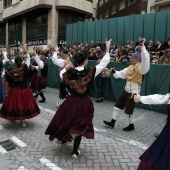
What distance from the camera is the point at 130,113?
5.20 meters

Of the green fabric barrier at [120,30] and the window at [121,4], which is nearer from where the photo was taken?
the green fabric barrier at [120,30]

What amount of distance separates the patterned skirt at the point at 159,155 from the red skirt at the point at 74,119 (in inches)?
48.6

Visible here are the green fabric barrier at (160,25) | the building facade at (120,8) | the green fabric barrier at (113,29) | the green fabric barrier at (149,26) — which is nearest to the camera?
the green fabric barrier at (160,25)

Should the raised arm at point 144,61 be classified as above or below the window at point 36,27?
below

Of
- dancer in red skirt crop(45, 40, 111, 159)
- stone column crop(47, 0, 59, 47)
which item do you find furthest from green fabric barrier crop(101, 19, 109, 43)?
dancer in red skirt crop(45, 40, 111, 159)

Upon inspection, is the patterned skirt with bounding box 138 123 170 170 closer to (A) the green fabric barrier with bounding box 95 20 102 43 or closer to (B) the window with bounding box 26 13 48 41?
(A) the green fabric barrier with bounding box 95 20 102 43

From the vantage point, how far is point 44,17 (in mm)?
24234

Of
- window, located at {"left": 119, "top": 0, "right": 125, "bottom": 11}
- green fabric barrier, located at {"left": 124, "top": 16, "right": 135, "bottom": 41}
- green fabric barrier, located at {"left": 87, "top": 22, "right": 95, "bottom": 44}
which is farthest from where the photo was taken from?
window, located at {"left": 119, "top": 0, "right": 125, "bottom": 11}

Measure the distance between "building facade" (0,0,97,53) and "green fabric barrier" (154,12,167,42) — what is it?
9.88 m

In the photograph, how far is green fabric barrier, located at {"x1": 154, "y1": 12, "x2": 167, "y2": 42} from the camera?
1343 centimetres

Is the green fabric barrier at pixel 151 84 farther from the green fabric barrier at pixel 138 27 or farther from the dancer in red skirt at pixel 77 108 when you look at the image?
the green fabric barrier at pixel 138 27

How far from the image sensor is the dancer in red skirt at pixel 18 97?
5133mm

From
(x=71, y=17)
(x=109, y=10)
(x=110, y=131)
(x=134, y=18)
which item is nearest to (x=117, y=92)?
(x=110, y=131)

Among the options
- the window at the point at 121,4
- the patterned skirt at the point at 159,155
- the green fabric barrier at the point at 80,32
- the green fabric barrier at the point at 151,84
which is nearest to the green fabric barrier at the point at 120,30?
the green fabric barrier at the point at 80,32
